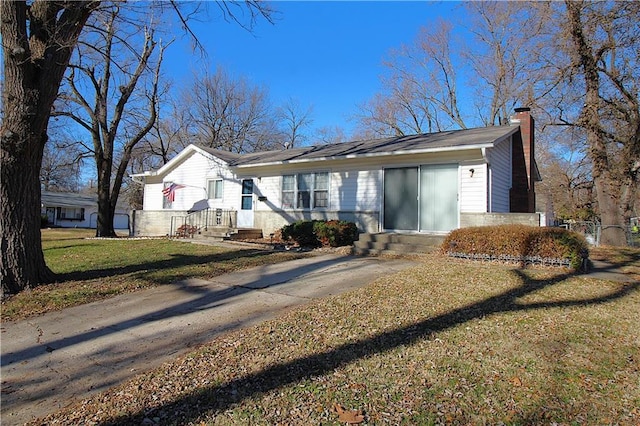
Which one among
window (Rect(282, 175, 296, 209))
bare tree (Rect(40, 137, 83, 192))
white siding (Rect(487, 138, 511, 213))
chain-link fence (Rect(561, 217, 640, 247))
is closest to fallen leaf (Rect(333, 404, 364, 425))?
white siding (Rect(487, 138, 511, 213))

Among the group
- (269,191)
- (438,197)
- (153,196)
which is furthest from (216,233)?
(438,197)

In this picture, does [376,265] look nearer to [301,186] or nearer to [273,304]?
[273,304]

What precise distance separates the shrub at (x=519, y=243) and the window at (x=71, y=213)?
43.1m

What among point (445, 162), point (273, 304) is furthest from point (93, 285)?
point (445, 162)

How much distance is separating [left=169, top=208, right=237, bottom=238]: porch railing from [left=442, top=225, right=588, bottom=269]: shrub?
10.2m

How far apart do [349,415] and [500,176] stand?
11073mm

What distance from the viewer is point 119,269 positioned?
8.64 m

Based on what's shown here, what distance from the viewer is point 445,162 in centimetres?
1121

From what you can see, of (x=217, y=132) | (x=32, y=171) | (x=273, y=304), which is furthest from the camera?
(x=217, y=132)

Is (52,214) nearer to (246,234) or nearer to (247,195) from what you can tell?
(247,195)

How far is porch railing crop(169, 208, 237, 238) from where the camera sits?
16.4 m

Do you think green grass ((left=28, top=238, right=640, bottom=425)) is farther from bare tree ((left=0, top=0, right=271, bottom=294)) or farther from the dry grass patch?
bare tree ((left=0, top=0, right=271, bottom=294))

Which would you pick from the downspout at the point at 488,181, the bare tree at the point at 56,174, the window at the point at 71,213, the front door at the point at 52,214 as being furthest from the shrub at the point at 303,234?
the window at the point at 71,213

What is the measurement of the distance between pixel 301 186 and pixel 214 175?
5.40m
